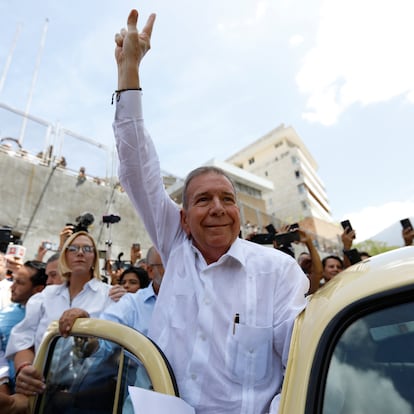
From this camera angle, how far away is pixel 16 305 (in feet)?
9.82

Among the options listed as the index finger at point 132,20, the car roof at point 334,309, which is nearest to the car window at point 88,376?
the car roof at point 334,309

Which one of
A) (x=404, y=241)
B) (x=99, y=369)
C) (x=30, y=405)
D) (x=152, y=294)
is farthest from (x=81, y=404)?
(x=404, y=241)

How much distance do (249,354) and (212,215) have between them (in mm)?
583

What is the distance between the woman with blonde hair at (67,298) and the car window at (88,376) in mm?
378

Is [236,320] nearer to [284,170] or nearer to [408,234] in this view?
[408,234]

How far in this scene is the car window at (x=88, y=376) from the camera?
144cm

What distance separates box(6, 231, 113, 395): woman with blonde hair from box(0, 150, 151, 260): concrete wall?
6.33 meters

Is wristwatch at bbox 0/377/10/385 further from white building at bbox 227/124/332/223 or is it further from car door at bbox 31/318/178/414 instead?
white building at bbox 227/124/332/223

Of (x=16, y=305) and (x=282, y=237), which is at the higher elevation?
(x=282, y=237)

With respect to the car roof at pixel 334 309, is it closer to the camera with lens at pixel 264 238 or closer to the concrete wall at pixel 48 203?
the camera with lens at pixel 264 238

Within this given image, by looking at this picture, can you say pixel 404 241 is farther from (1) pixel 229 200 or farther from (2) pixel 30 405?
(2) pixel 30 405

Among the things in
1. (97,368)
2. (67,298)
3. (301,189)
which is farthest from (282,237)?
(301,189)

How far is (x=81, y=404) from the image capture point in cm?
168

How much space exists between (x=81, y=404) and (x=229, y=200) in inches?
49.0
